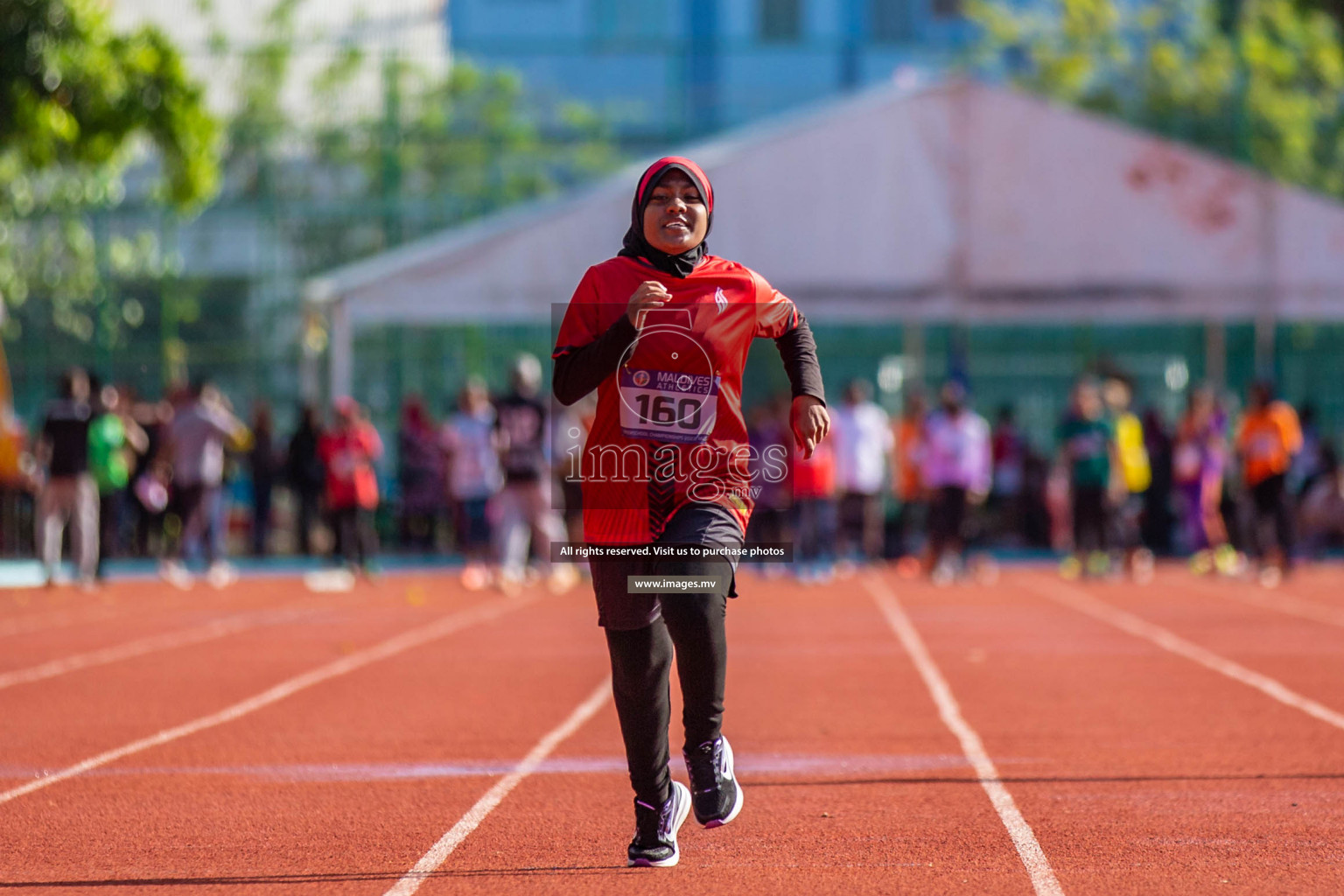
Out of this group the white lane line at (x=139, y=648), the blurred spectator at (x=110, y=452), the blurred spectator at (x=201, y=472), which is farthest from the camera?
the blurred spectator at (x=110, y=452)

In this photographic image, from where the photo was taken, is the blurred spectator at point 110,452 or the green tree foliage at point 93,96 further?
the blurred spectator at point 110,452

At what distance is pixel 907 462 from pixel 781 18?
125 ft

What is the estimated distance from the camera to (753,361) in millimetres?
37656

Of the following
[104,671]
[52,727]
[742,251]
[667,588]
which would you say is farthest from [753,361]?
A: [667,588]

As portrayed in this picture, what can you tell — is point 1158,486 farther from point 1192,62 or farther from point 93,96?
point 1192,62

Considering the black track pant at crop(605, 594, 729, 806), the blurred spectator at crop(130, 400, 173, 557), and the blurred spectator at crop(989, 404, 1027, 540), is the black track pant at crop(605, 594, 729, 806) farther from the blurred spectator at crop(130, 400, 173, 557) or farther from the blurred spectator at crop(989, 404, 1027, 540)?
the blurred spectator at crop(989, 404, 1027, 540)

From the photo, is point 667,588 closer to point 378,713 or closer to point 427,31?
point 378,713

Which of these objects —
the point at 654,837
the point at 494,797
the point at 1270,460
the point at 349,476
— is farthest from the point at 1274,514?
the point at 654,837

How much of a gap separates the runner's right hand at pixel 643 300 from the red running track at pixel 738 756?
1465 millimetres

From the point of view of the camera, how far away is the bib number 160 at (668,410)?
541 centimetres

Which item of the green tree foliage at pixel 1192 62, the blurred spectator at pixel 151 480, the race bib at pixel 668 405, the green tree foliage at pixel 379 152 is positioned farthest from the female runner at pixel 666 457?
the green tree foliage at pixel 1192 62

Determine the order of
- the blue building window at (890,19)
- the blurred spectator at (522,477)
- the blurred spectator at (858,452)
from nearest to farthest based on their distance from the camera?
1. the blurred spectator at (522,477)
2. the blurred spectator at (858,452)
3. the blue building window at (890,19)

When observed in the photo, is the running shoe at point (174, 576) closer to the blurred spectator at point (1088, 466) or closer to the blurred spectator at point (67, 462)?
the blurred spectator at point (67, 462)

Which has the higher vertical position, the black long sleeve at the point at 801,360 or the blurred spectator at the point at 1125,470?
the black long sleeve at the point at 801,360
